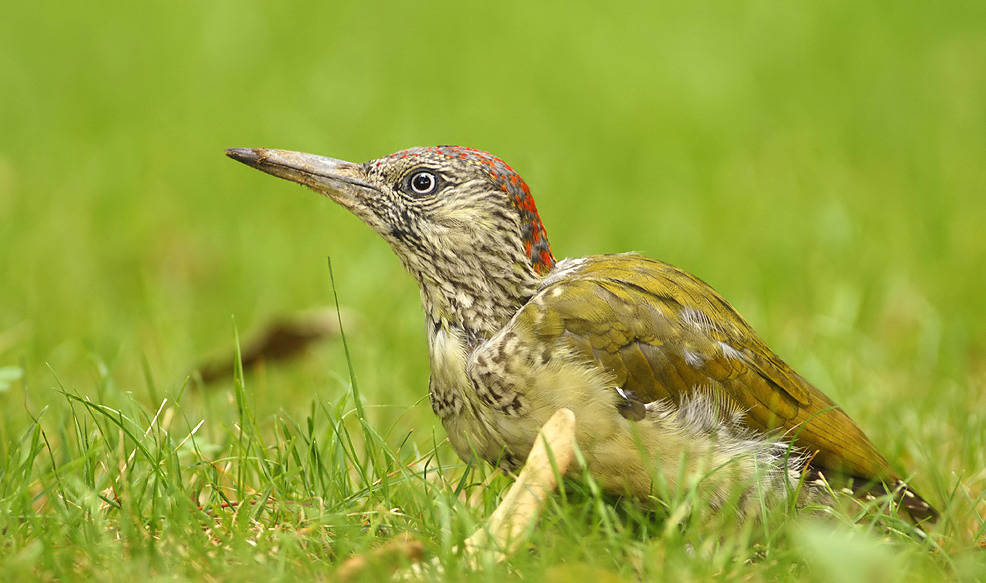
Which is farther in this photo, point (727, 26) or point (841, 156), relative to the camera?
point (727, 26)

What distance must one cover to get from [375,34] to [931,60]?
14.3ft

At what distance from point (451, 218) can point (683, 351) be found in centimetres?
82

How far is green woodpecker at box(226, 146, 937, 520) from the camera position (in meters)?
3.53

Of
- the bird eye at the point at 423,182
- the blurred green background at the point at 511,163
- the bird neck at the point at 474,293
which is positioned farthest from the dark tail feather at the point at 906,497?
the bird eye at the point at 423,182

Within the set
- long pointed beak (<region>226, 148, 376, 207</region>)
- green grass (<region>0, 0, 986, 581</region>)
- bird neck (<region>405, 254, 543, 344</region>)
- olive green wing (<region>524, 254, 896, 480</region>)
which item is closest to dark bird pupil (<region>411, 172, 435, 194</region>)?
long pointed beak (<region>226, 148, 376, 207</region>)

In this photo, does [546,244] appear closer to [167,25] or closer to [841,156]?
[841,156]

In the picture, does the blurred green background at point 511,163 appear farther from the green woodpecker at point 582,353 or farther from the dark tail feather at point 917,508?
the green woodpecker at point 582,353

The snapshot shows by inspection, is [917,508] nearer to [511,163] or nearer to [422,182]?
[422,182]

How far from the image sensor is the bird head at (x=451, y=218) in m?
3.86

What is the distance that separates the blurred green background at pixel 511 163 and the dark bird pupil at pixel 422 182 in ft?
2.28

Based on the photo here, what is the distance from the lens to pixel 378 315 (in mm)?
5859

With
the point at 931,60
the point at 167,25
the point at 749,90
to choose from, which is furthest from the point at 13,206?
the point at 931,60

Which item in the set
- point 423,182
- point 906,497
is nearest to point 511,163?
point 423,182

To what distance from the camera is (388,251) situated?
21.9 ft
